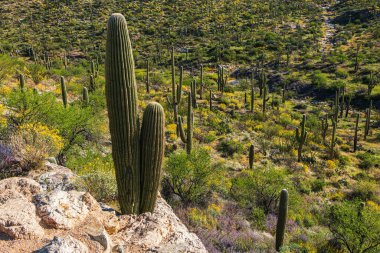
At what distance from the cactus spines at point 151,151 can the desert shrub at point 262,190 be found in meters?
7.68

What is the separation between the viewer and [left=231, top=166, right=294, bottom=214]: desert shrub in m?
14.5

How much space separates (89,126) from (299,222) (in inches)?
392

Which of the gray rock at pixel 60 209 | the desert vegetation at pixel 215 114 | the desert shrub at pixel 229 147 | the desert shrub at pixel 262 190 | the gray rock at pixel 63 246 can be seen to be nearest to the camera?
the gray rock at pixel 63 246

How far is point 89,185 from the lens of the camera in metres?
8.15

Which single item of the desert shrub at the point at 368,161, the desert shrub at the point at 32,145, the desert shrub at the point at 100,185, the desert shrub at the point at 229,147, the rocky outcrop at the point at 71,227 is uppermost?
the rocky outcrop at the point at 71,227

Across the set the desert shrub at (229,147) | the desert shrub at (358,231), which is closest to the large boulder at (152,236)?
the desert shrub at (358,231)

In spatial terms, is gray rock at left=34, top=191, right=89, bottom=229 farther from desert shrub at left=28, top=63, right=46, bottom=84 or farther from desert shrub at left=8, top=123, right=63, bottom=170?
desert shrub at left=28, top=63, right=46, bottom=84

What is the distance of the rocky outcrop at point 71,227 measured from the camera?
4.48 metres

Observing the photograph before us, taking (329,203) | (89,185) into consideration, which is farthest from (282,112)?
(89,185)

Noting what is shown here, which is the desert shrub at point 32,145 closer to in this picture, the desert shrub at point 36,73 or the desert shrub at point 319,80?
the desert shrub at point 36,73

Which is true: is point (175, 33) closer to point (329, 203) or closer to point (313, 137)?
point (313, 137)

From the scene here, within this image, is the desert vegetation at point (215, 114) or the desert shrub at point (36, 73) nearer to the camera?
the desert vegetation at point (215, 114)

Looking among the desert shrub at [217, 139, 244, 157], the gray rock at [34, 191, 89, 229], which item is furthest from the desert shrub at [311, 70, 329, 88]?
the gray rock at [34, 191, 89, 229]

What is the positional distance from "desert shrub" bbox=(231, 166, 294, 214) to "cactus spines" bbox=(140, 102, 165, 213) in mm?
7684
